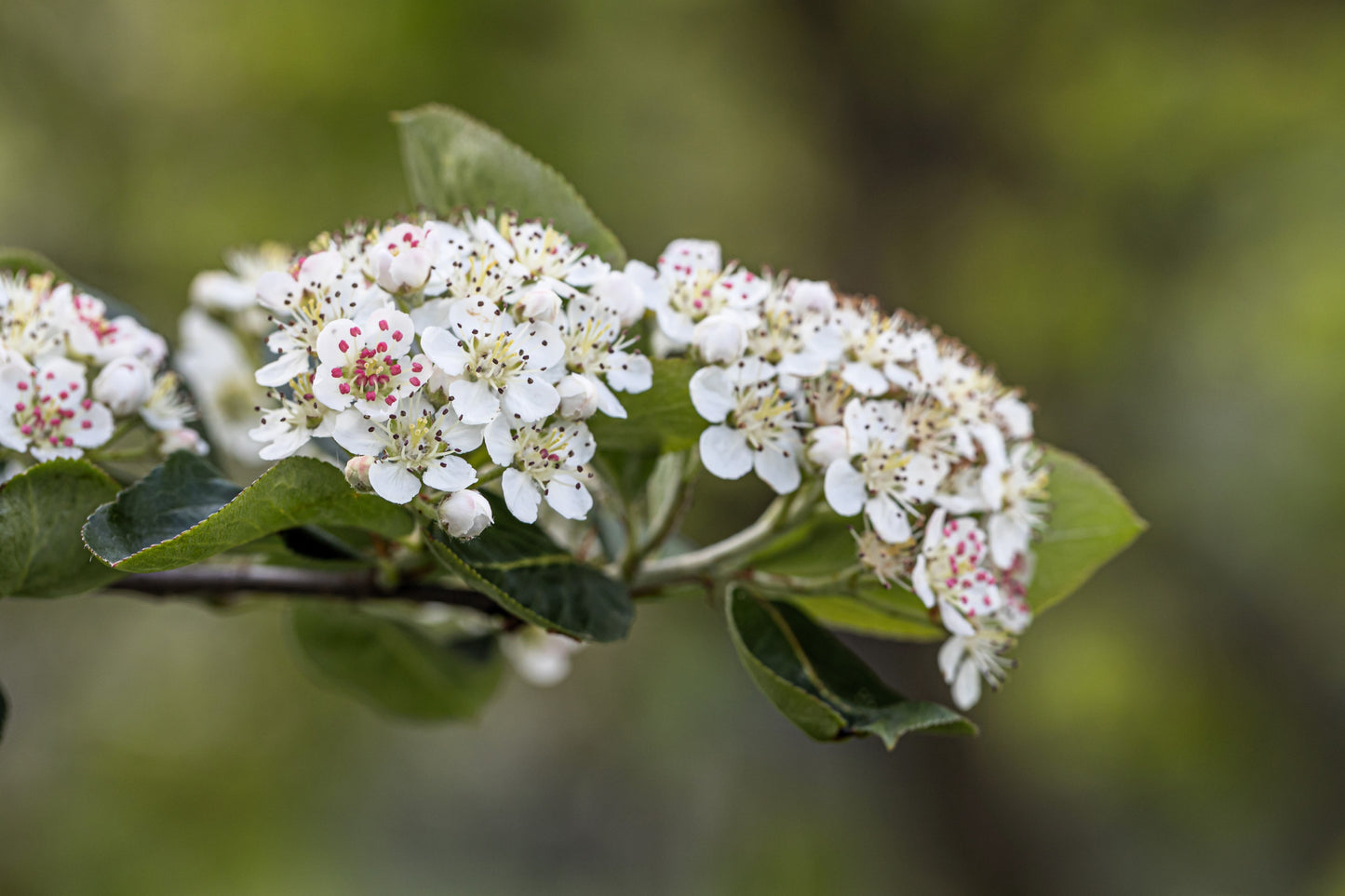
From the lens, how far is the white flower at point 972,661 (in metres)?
0.99

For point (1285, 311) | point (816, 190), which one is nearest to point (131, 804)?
point (816, 190)

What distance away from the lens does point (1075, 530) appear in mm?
1122

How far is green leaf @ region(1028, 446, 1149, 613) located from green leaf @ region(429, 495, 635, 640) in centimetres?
42

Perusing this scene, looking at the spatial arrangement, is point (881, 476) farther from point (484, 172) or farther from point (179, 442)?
point (179, 442)

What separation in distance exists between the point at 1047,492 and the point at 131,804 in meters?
4.20

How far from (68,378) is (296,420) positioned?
227 mm

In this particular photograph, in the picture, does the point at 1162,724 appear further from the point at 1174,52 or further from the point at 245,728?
the point at 245,728

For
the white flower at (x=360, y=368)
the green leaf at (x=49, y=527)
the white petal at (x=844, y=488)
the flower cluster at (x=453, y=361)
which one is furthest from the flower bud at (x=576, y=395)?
the green leaf at (x=49, y=527)

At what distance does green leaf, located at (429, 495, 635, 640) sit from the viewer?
0.83 metres

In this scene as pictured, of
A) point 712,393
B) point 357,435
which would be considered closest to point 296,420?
point 357,435

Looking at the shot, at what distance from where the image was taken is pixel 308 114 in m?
4.02

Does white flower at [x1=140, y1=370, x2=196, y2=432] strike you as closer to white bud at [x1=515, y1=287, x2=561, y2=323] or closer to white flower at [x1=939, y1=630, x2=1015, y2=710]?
white bud at [x1=515, y1=287, x2=561, y2=323]

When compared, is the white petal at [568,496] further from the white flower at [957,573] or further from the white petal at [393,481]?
the white flower at [957,573]

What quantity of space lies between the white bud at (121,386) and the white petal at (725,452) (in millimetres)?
478
